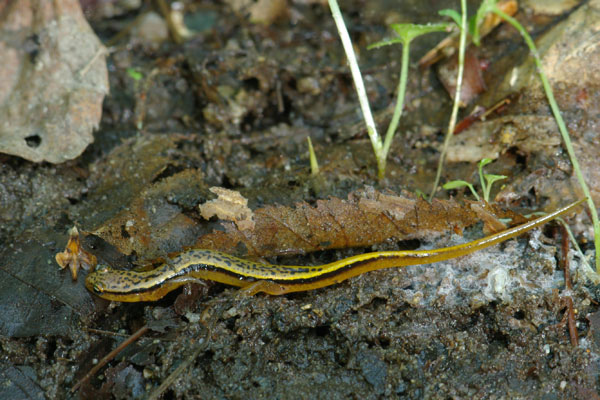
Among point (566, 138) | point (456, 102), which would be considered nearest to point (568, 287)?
point (566, 138)

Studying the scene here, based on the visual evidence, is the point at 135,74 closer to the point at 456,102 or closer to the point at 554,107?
the point at 456,102

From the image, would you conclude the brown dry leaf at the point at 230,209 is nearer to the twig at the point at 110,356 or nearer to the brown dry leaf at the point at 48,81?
the twig at the point at 110,356

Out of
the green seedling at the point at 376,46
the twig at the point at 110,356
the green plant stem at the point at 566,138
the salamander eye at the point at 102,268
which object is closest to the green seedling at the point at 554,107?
the green plant stem at the point at 566,138

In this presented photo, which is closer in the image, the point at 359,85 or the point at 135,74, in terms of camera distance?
the point at 359,85

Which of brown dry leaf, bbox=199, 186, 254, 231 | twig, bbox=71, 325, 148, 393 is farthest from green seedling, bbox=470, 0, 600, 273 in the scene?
twig, bbox=71, 325, 148, 393

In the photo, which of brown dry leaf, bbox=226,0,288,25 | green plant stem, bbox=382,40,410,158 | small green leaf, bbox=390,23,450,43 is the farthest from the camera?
brown dry leaf, bbox=226,0,288,25

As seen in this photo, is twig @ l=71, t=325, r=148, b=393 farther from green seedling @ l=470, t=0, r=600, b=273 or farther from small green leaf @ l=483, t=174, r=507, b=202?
green seedling @ l=470, t=0, r=600, b=273
